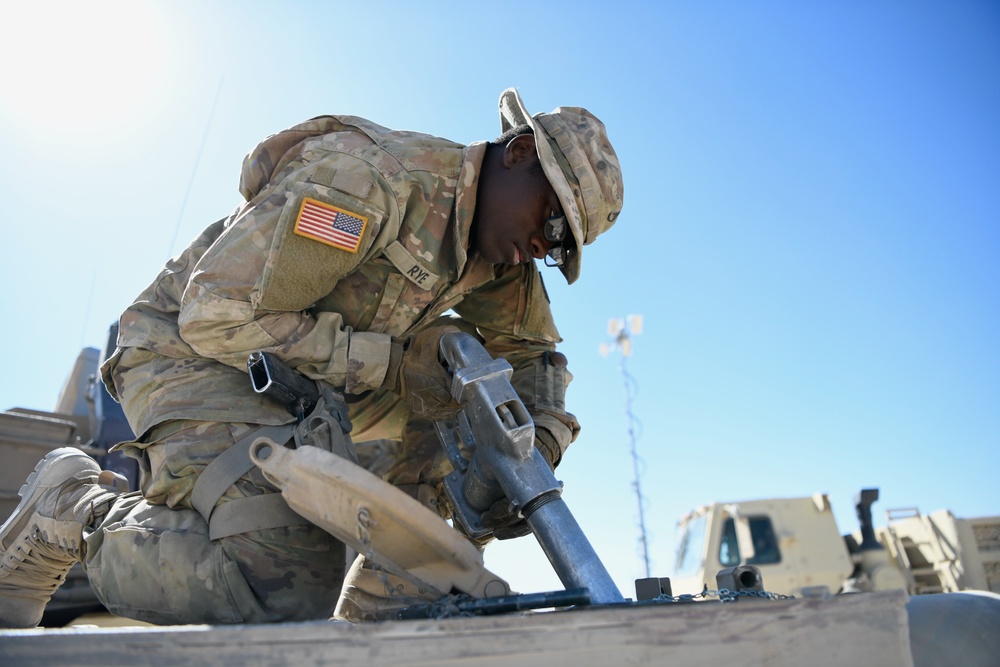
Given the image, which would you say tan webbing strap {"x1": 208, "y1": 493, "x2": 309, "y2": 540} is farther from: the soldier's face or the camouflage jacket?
the soldier's face

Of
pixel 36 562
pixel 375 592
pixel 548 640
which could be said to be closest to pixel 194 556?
pixel 375 592

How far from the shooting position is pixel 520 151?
8.45 ft

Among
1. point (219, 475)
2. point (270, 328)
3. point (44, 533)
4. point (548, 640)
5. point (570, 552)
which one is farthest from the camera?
point (44, 533)

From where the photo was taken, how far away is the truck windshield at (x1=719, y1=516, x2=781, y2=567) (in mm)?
7508

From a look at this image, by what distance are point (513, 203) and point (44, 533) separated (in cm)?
169

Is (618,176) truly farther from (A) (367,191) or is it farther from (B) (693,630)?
(B) (693,630)

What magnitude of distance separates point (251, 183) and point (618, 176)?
1182mm

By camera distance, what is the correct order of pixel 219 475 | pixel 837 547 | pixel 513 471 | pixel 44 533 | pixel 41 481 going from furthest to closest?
pixel 837 547
pixel 41 481
pixel 44 533
pixel 219 475
pixel 513 471

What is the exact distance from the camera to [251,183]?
7.84 feet

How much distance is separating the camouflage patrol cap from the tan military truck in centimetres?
533

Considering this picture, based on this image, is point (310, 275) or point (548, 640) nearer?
point (548, 640)

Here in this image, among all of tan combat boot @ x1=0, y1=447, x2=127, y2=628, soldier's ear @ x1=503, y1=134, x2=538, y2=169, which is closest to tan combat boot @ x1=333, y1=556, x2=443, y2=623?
tan combat boot @ x1=0, y1=447, x2=127, y2=628

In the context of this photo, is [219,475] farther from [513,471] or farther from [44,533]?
[513,471]

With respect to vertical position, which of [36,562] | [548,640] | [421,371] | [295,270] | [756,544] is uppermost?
[756,544]
